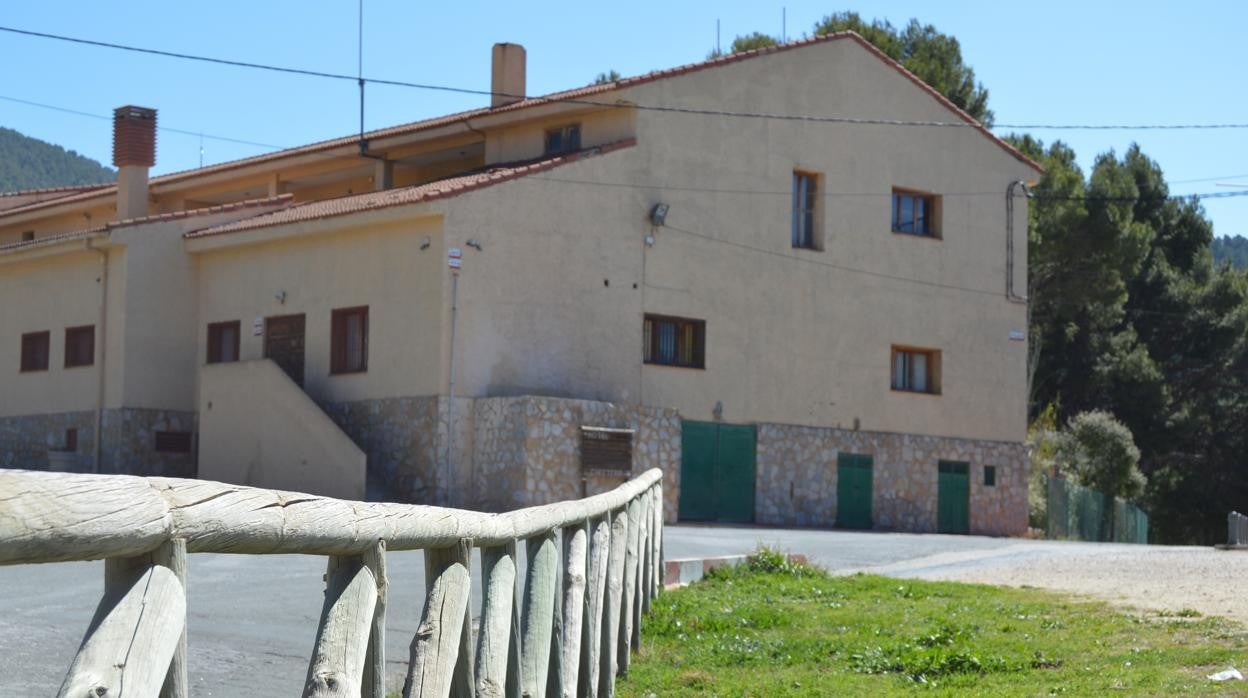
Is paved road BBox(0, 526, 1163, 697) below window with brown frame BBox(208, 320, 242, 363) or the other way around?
below

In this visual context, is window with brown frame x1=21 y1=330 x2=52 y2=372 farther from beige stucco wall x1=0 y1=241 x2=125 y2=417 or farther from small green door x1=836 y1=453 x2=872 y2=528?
small green door x1=836 y1=453 x2=872 y2=528

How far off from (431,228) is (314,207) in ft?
15.9

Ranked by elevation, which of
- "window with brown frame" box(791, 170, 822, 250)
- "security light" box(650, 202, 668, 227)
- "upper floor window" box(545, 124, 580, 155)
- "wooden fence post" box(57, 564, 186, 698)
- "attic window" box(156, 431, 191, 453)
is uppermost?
"upper floor window" box(545, 124, 580, 155)

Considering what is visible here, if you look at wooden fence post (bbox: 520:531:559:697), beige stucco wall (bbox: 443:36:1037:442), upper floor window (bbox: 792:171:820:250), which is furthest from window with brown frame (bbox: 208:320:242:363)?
wooden fence post (bbox: 520:531:559:697)

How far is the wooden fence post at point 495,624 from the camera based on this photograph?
4945mm

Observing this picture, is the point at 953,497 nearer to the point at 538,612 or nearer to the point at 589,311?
the point at 589,311

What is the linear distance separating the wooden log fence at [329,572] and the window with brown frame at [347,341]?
2286 centimetres

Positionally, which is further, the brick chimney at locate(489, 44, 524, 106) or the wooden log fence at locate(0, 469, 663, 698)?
the brick chimney at locate(489, 44, 524, 106)

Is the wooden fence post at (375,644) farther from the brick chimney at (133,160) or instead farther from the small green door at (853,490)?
the brick chimney at (133,160)

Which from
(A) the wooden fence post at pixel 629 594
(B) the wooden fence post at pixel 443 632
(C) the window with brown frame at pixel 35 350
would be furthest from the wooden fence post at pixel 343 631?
(C) the window with brown frame at pixel 35 350

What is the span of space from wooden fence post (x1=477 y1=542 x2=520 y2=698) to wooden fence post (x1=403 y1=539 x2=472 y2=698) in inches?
11.8

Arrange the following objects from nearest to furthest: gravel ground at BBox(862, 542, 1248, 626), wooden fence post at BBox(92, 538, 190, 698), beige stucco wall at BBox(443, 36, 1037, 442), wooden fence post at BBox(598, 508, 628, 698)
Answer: wooden fence post at BBox(92, 538, 190, 698)
wooden fence post at BBox(598, 508, 628, 698)
gravel ground at BBox(862, 542, 1248, 626)
beige stucco wall at BBox(443, 36, 1037, 442)

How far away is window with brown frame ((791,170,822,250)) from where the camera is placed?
33.3 meters

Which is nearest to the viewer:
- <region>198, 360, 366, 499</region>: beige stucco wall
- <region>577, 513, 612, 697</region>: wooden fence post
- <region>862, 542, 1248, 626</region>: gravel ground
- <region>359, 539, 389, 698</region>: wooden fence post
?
<region>359, 539, 389, 698</region>: wooden fence post
